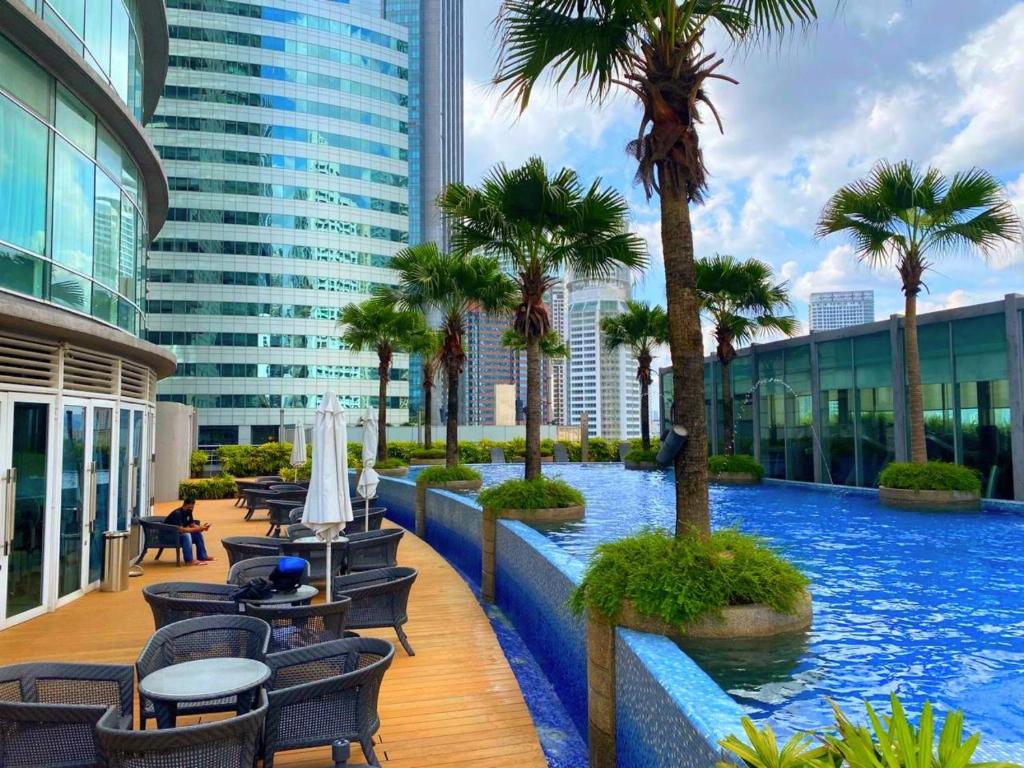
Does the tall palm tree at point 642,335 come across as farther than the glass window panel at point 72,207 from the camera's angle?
Yes

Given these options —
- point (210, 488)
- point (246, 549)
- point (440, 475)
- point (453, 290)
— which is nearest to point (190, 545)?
point (246, 549)

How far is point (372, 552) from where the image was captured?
9.84m

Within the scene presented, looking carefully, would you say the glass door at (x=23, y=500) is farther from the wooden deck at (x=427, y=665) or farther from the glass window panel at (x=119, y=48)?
the glass window panel at (x=119, y=48)

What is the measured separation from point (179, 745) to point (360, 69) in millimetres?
75885

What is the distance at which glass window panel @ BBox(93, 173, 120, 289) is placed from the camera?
10.6 meters

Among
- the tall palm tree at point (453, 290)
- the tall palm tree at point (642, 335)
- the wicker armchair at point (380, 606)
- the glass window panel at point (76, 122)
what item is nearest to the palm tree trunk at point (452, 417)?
the tall palm tree at point (453, 290)

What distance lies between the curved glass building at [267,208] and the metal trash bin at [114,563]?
5624cm

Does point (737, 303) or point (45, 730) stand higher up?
point (737, 303)

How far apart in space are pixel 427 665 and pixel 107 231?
8291mm

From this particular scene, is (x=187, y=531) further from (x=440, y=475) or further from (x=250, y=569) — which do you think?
(x=440, y=475)

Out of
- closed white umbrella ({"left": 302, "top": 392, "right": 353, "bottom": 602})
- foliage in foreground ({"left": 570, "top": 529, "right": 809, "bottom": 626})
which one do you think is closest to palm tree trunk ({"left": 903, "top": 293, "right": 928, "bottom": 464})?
foliage in foreground ({"left": 570, "top": 529, "right": 809, "bottom": 626})

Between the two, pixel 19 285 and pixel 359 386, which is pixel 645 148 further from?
pixel 359 386

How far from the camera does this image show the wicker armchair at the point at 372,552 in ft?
31.7

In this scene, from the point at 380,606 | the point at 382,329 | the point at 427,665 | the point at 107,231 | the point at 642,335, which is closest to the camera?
the point at 427,665
